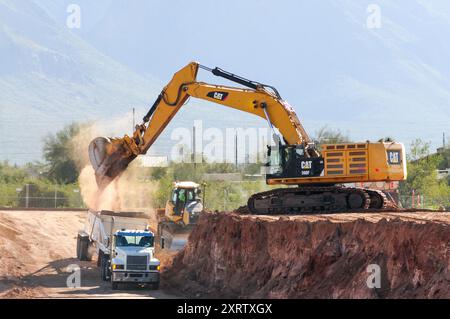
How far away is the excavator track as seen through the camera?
36.8 m

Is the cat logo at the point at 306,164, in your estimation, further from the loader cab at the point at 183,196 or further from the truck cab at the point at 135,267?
the loader cab at the point at 183,196

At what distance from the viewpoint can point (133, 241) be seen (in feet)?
122

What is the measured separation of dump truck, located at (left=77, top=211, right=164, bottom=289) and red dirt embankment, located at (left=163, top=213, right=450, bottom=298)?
1.32 m

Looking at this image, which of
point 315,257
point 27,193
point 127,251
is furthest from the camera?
point 27,193

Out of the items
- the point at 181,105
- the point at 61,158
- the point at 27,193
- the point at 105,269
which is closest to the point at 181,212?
the point at 181,105

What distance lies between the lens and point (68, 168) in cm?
9938

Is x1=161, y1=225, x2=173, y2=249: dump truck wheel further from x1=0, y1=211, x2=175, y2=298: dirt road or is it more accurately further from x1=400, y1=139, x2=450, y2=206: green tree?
x1=400, y1=139, x2=450, y2=206: green tree

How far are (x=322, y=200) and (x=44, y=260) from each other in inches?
639

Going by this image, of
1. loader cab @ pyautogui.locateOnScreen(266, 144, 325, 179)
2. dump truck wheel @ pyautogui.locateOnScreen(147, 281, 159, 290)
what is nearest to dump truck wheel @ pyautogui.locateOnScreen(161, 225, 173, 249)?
loader cab @ pyautogui.locateOnScreen(266, 144, 325, 179)

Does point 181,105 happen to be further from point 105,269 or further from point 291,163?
point 105,269

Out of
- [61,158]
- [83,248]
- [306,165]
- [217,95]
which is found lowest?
[83,248]
